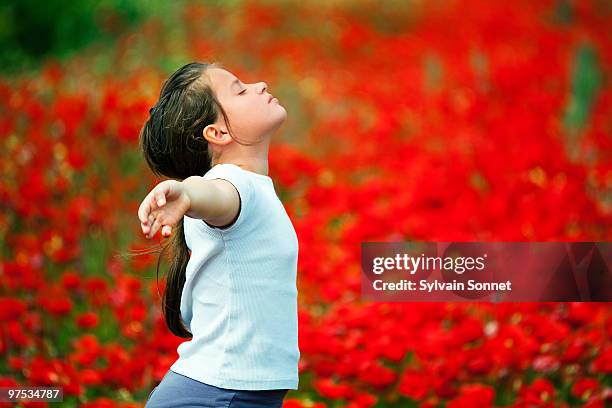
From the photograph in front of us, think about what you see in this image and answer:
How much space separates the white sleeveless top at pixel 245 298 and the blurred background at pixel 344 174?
0.87 ft

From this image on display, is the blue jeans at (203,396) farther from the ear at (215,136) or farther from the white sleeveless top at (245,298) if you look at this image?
the ear at (215,136)

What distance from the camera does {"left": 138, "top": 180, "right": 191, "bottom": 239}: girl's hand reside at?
1.24 m

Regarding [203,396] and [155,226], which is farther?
[203,396]

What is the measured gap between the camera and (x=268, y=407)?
1525 mm

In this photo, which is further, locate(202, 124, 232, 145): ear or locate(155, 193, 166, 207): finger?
locate(202, 124, 232, 145): ear

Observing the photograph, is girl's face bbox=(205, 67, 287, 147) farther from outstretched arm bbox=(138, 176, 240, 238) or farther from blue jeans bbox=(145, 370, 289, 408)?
blue jeans bbox=(145, 370, 289, 408)

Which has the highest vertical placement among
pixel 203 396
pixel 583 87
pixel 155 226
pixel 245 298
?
pixel 155 226

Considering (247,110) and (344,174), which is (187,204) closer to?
(247,110)

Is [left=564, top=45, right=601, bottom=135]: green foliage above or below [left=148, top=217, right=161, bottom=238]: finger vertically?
below

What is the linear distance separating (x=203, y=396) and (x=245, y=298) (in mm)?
166

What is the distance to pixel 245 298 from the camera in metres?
1.50

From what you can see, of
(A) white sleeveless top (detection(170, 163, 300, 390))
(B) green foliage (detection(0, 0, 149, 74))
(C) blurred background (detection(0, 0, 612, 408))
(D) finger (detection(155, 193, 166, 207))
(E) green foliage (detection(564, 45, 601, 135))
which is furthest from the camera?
(B) green foliage (detection(0, 0, 149, 74))

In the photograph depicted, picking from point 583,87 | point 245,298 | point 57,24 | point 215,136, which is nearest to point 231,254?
point 245,298

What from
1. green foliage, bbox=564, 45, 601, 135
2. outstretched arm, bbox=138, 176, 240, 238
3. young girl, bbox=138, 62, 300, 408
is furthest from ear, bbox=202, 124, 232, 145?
green foliage, bbox=564, 45, 601, 135
